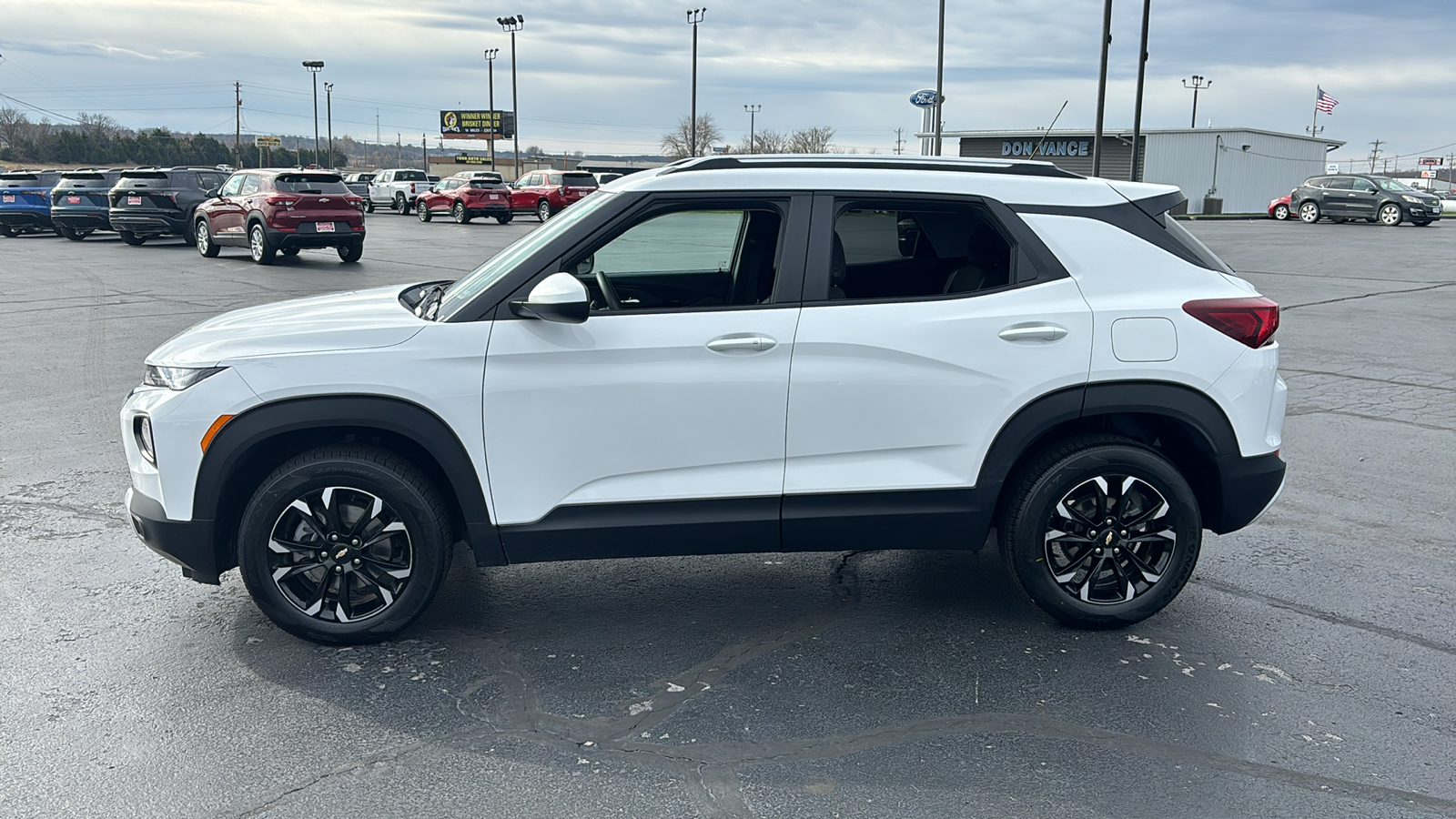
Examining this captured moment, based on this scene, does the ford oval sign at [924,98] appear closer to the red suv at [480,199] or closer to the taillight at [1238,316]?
the red suv at [480,199]

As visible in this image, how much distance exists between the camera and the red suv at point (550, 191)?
39.5 meters

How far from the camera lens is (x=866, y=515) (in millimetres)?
4145

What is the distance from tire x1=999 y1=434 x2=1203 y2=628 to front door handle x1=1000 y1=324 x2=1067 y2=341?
0.45 metres

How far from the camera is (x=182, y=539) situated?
3.98m

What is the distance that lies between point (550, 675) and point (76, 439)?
5.04 metres

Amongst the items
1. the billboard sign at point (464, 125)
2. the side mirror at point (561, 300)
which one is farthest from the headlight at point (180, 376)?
the billboard sign at point (464, 125)

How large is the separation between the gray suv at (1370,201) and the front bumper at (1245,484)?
40888mm

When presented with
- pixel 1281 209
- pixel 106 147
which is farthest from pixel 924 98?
pixel 106 147

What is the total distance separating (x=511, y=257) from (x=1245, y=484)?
9.68 ft

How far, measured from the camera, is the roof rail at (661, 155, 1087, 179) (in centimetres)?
430

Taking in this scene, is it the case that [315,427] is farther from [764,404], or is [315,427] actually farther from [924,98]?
[924,98]

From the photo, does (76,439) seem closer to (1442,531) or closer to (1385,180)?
(1442,531)

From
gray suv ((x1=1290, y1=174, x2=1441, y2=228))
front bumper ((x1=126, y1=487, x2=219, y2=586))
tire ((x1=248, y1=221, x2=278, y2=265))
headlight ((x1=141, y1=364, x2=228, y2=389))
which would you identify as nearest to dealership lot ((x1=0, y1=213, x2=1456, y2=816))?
front bumper ((x1=126, y1=487, x2=219, y2=586))

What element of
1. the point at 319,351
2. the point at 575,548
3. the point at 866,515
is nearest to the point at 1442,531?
the point at 866,515
